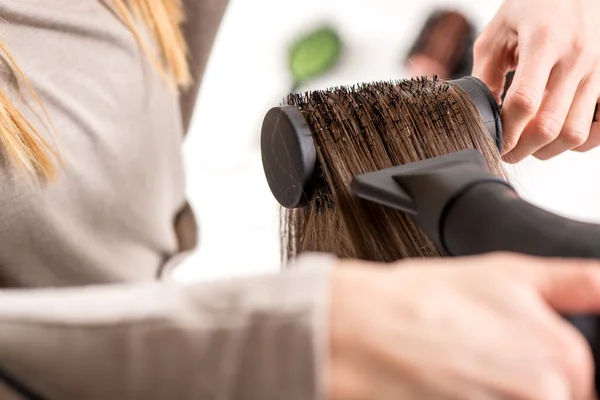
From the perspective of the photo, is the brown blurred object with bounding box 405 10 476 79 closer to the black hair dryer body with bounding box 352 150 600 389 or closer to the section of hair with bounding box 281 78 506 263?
the section of hair with bounding box 281 78 506 263

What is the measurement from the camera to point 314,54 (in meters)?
1.29

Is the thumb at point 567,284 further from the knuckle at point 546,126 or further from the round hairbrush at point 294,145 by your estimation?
the knuckle at point 546,126

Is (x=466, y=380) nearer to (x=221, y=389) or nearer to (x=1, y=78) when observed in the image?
(x=221, y=389)

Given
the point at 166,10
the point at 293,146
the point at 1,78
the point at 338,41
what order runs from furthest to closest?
1. the point at 338,41
2. the point at 166,10
3. the point at 1,78
4. the point at 293,146

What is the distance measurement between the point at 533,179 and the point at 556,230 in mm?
891

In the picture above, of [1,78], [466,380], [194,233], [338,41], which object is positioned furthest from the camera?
[338,41]

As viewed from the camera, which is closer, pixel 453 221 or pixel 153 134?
pixel 453 221

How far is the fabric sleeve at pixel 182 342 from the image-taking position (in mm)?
260

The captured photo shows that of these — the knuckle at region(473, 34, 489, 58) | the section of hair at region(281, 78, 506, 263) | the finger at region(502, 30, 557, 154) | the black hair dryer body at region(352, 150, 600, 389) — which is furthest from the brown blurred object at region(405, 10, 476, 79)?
the black hair dryer body at region(352, 150, 600, 389)

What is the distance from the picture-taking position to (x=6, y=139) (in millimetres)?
603

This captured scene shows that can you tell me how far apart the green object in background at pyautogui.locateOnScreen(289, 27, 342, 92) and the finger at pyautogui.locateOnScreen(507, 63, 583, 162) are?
0.69m

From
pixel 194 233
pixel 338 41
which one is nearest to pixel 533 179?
pixel 338 41

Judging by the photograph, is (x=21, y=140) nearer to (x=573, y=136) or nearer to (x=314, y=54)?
(x=573, y=136)

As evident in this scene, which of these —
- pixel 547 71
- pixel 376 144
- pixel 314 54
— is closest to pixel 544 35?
pixel 547 71
